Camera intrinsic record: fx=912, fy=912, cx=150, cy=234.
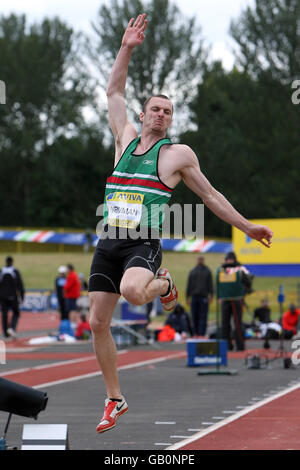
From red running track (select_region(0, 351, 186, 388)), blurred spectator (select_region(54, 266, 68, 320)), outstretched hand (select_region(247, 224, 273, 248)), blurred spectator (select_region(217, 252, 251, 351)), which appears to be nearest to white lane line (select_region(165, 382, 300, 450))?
outstretched hand (select_region(247, 224, 273, 248))

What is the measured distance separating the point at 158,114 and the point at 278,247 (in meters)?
20.8

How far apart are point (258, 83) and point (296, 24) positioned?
170 inches

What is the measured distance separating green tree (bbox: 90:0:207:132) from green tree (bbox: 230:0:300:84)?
18.3ft

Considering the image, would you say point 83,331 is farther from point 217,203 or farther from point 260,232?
point 260,232

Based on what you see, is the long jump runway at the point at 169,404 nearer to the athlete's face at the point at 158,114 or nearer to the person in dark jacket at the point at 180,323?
the athlete's face at the point at 158,114

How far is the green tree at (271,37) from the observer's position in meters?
51.5

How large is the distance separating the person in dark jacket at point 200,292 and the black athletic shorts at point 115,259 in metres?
15.0

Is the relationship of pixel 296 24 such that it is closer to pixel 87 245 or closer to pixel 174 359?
pixel 87 245

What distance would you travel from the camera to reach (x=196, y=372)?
15.1 metres

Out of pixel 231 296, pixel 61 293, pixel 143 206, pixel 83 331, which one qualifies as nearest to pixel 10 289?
pixel 83 331

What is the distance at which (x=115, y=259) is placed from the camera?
6609 mm

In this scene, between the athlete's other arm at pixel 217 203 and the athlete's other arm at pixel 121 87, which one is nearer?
the athlete's other arm at pixel 217 203

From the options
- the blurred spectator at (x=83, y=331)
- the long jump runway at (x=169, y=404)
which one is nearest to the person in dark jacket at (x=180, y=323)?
the blurred spectator at (x=83, y=331)
